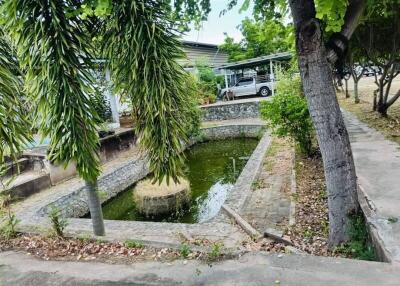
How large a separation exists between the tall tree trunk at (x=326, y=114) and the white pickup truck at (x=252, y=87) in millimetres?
20041

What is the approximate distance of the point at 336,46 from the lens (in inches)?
149

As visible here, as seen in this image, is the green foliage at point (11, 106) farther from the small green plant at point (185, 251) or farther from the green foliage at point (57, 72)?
the small green plant at point (185, 251)

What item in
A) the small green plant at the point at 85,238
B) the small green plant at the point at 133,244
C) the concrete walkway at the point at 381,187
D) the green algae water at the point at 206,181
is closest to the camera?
the concrete walkway at the point at 381,187

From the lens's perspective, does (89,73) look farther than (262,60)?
No

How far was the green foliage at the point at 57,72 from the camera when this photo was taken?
3.55 m

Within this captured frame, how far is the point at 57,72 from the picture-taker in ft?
11.8

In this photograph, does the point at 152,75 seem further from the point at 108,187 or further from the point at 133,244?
the point at 108,187

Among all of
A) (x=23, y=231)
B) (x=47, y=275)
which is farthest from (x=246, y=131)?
(x=47, y=275)

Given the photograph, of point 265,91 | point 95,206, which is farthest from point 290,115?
point 265,91

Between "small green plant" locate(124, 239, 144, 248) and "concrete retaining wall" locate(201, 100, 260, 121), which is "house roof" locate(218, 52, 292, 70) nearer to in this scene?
"concrete retaining wall" locate(201, 100, 260, 121)

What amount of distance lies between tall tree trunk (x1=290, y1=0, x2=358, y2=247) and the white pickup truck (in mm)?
20041

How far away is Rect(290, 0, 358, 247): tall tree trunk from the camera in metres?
3.60

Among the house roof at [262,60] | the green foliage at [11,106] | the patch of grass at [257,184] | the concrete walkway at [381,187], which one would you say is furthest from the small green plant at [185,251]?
the house roof at [262,60]

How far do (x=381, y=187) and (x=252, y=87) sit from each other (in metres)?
19.6
